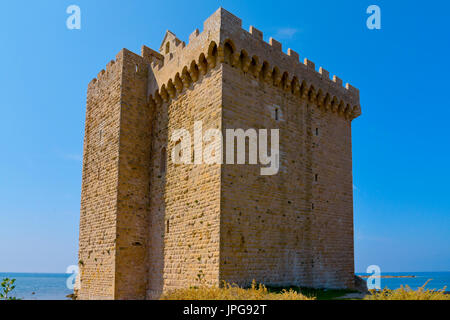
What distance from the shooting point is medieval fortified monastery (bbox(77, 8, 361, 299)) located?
40.8ft

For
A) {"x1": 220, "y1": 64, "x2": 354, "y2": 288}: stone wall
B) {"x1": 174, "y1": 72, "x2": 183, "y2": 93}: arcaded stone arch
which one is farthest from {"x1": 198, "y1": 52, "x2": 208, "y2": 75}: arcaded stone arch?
{"x1": 174, "y1": 72, "x2": 183, "y2": 93}: arcaded stone arch

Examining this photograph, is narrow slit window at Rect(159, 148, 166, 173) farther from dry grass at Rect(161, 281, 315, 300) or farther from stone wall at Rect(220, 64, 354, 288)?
dry grass at Rect(161, 281, 315, 300)

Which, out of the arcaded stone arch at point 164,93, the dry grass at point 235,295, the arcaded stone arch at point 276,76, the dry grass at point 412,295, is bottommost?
the dry grass at point 235,295

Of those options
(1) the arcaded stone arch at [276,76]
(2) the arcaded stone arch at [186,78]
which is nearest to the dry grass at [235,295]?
(2) the arcaded stone arch at [186,78]

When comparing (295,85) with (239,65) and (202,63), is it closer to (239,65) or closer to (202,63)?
(239,65)

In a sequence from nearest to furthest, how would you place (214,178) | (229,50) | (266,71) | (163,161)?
(214,178) < (229,50) < (266,71) < (163,161)

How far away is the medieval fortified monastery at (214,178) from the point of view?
12438 mm

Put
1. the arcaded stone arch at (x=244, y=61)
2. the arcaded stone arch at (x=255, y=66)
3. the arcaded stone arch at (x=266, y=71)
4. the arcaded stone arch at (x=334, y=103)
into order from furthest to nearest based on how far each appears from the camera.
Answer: the arcaded stone arch at (x=334, y=103) → the arcaded stone arch at (x=266, y=71) → the arcaded stone arch at (x=255, y=66) → the arcaded stone arch at (x=244, y=61)

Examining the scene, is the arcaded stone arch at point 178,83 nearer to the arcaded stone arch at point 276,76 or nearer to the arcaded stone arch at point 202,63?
the arcaded stone arch at point 202,63

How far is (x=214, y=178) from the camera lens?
12.2 m

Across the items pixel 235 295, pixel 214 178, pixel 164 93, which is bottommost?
pixel 235 295

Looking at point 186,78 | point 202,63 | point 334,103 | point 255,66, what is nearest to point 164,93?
point 186,78

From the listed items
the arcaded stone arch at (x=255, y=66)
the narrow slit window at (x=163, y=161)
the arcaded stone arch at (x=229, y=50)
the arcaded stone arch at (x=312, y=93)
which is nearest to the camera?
the arcaded stone arch at (x=229, y=50)

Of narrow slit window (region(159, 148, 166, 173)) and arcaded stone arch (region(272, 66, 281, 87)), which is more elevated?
arcaded stone arch (region(272, 66, 281, 87))
